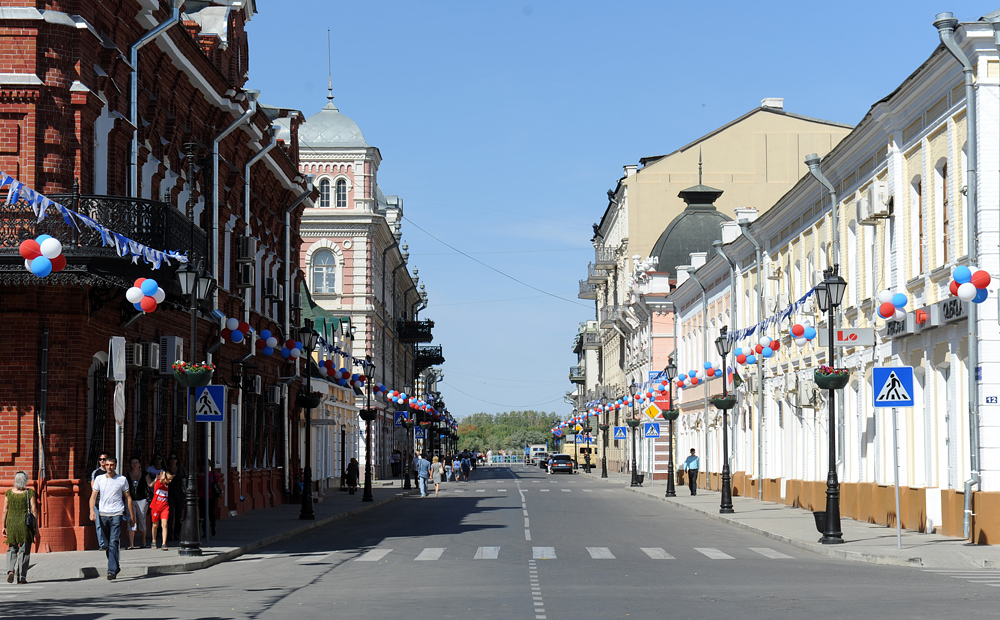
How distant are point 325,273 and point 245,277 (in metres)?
33.7

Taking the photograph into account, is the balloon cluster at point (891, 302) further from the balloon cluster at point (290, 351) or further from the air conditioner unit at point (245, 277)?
the air conditioner unit at point (245, 277)

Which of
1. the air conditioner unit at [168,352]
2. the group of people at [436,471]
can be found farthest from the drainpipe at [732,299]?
the air conditioner unit at [168,352]

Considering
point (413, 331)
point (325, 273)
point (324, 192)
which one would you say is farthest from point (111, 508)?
point (413, 331)

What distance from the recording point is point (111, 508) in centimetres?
1834

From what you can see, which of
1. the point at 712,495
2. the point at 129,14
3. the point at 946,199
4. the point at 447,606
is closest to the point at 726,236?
the point at 712,495

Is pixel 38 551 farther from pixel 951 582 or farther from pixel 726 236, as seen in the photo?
pixel 726 236

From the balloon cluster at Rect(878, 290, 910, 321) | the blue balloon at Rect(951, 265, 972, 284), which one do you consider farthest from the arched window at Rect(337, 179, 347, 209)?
the blue balloon at Rect(951, 265, 972, 284)

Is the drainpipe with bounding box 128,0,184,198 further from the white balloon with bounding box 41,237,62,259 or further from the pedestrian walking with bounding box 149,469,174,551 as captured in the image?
the white balloon with bounding box 41,237,62,259

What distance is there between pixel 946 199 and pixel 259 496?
21.2 metres

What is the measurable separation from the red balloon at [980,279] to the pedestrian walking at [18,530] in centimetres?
1300

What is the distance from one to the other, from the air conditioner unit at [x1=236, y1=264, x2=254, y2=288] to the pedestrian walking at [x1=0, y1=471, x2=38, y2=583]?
16.8 metres

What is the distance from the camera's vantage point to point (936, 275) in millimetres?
23844

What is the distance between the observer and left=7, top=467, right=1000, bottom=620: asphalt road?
13727mm

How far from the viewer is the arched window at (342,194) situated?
68.0 meters
